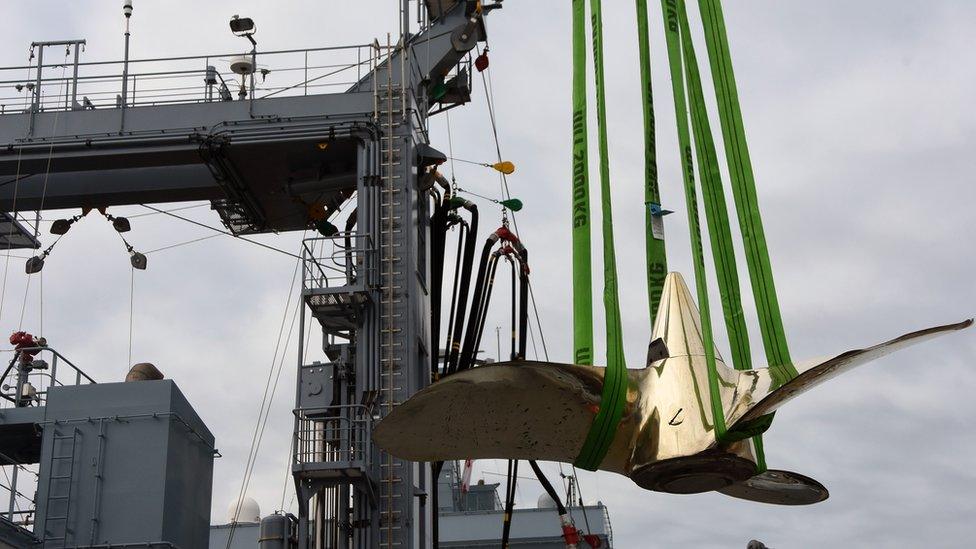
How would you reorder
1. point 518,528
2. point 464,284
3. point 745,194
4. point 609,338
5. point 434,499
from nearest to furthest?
point 609,338 → point 745,194 → point 434,499 → point 464,284 → point 518,528

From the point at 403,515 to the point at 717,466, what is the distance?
16024mm

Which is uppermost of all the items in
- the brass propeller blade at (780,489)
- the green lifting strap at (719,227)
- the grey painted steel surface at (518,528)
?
the grey painted steel surface at (518,528)

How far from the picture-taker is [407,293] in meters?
28.3

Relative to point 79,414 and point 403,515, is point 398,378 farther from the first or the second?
point 79,414

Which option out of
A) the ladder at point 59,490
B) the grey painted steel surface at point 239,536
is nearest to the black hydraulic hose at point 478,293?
the ladder at point 59,490

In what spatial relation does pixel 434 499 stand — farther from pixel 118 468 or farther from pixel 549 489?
pixel 118 468

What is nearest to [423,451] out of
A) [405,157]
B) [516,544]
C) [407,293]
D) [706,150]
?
[706,150]

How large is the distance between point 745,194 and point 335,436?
17.6m

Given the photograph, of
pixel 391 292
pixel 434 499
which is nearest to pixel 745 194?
pixel 434 499

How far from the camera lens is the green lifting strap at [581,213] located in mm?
10906

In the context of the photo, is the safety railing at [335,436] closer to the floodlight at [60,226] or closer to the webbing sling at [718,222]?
the floodlight at [60,226]

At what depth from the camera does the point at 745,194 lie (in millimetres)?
11438

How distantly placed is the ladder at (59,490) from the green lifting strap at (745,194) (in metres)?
21.2

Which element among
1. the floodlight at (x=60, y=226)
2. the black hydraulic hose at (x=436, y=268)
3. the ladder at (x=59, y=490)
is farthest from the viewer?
the floodlight at (x=60, y=226)
